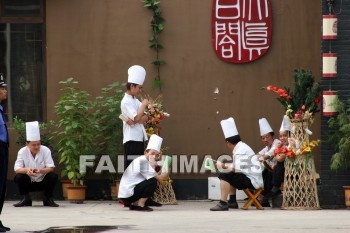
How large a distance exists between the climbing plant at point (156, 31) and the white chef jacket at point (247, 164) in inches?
80.6

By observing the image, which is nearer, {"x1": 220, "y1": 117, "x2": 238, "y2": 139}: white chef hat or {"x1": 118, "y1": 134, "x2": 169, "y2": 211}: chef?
{"x1": 118, "y1": 134, "x2": 169, "y2": 211}: chef

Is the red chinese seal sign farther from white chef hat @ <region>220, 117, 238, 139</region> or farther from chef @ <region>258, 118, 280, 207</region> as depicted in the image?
white chef hat @ <region>220, 117, 238, 139</region>

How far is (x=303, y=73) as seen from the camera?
15.6 m

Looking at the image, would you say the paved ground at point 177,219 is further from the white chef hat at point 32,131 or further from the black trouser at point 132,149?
the white chef hat at point 32,131

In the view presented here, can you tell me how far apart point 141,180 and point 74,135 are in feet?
5.84

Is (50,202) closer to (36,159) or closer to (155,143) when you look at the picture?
(36,159)

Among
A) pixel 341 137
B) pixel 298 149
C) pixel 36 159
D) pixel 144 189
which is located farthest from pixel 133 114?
pixel 341 137

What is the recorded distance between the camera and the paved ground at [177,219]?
12.4 m

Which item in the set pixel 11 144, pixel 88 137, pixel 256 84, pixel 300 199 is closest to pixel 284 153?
pixel 300 199

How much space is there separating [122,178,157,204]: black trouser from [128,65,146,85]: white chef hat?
1.44 metres

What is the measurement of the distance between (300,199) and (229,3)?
339cm

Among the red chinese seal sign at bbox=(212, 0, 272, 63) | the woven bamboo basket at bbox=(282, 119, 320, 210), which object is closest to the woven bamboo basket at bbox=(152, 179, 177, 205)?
the woven bamboo basket at bbox=(282, 119, 320, 210)

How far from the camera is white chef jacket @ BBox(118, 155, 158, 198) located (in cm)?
1533

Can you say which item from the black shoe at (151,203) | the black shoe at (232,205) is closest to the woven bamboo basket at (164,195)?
the black shoe at (151,203)
